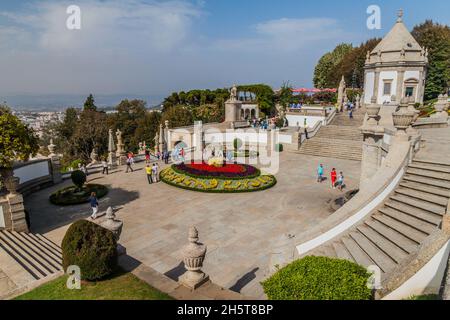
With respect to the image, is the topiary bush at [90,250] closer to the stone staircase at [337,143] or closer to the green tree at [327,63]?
the stone staircase at [337,143]

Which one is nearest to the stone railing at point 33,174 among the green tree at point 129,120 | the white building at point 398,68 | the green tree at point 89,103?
the white building at point 398,68

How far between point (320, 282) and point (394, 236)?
15.6 feet

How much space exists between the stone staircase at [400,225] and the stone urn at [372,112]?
3.04 m

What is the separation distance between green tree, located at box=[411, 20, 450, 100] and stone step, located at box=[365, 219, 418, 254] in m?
49.5

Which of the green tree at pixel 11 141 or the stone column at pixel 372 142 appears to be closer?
the green tree at pixel 11 141

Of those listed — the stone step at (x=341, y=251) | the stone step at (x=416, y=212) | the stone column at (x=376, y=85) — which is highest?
the stone column at (x=376, y=85)

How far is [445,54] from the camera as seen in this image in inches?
1993

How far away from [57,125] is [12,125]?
174ft

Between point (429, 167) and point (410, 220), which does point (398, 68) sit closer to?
point (429, 167)

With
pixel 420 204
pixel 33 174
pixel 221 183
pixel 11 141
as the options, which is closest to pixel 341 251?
pixel 420 204

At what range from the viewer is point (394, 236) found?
8641mm

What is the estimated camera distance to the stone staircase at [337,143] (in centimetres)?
2773
